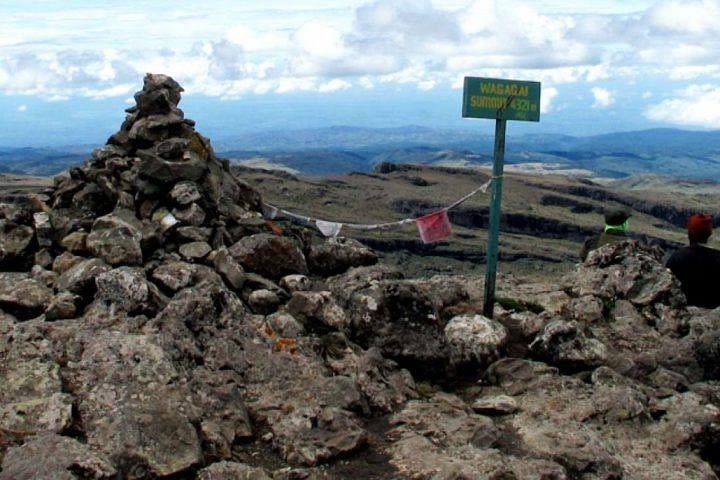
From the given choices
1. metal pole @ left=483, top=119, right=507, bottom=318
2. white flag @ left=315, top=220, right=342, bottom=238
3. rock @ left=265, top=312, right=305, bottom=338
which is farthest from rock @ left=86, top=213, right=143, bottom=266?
metal pole @ left=483, top=119, right=507, bottom=318

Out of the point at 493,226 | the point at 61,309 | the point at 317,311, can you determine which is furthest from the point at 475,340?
the point at 61,309

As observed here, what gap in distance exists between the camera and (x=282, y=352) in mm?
14391

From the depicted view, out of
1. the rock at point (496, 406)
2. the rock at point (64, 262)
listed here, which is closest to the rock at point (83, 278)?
the rock at point (64, 262)

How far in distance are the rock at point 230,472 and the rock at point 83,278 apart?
20.1ft

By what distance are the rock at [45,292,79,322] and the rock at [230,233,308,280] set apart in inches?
144

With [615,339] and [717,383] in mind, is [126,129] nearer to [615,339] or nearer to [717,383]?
[615,339]

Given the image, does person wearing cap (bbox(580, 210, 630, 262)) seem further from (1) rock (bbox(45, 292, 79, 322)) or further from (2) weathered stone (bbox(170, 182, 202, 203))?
(1) rock (bbox(45, 292, 79, 322))

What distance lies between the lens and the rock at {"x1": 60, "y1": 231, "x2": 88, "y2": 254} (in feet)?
55.1

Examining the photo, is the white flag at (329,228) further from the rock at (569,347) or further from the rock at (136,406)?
the rock at (136,406)

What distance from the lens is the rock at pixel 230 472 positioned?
10.4 m

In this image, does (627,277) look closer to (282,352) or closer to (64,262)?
(282,352)

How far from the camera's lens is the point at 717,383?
599 inches

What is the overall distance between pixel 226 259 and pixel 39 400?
5.91 meters

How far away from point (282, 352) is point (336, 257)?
477 centimetres
